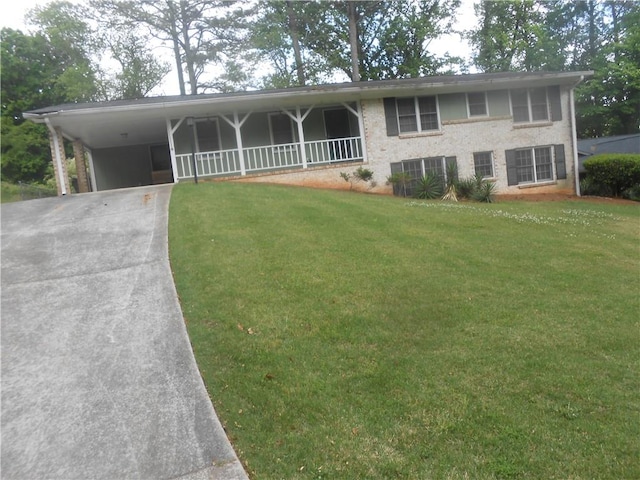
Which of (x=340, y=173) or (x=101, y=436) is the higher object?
(x=340, y=173)

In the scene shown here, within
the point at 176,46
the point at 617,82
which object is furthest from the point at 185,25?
the point at 617,82

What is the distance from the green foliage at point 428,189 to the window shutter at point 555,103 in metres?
Result: 6.04

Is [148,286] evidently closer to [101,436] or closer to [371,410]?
[101,436]

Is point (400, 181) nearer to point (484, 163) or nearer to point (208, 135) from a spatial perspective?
point (484, 163)

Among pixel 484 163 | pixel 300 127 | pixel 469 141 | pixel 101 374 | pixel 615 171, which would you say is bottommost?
pixel 101 374

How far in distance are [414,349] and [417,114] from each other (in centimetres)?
→ 1398

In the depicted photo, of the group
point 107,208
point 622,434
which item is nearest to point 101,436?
point 622,434

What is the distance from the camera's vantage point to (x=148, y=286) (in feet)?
18.9

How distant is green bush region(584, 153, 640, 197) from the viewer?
16.5 metres

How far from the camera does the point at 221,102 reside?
14.4m

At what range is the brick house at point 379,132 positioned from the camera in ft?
50.9

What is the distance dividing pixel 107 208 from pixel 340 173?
781 centimetres

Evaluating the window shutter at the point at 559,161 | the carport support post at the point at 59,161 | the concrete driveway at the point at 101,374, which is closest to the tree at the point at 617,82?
the window shutter at the point at 559,161

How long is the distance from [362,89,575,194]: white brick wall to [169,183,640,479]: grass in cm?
862
